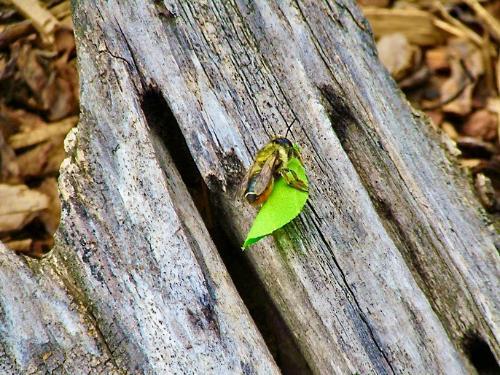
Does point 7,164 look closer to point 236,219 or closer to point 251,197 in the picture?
point 236,219

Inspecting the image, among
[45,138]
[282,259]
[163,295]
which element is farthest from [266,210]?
[45,138]

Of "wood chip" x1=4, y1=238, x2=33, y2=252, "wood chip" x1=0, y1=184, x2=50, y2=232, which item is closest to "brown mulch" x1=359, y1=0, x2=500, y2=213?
"wood chip" x1=0, y1=184, x2=50, y2=232

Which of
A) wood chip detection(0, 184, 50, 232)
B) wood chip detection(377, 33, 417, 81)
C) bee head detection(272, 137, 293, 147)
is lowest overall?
wood chip detection(0, 184, 50, 232)

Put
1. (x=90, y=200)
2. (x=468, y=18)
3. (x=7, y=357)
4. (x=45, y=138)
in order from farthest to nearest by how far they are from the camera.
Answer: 1. (x=468, y=18)
2. (x=45, y=138)
3. (x=90, y=200)
4. (x=7, y=357)

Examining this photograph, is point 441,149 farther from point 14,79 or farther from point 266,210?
point 14,79

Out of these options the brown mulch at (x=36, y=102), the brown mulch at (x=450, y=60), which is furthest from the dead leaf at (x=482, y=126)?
the brown mulch at (x=36, y=102)

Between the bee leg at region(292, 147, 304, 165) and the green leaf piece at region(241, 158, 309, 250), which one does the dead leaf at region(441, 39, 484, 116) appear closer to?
the bee leg at region(292, 147, 304, 165)
